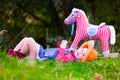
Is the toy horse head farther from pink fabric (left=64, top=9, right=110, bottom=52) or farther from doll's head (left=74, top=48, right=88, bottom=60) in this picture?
doll's head (left=74, top=48, right=88, bottom=60)

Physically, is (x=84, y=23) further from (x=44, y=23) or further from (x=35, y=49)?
(x=44, y=23)

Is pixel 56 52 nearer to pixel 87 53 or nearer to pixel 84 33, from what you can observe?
pixel 87 53

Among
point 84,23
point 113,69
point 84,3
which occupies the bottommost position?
point 113,69

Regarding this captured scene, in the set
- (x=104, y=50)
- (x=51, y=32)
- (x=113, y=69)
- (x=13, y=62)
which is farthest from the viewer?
(x=51, y=32)

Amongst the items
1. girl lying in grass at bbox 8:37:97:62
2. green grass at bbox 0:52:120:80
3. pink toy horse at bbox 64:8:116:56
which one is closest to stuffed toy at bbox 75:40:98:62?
girl lying in grass at bbox 8:37:97:62

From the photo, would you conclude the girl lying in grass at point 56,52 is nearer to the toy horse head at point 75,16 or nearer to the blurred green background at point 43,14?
the toy horse head at point 75,16

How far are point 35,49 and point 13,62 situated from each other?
291 cm

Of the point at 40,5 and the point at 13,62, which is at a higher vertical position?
the point at 40,5

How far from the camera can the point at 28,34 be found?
12.4 metres

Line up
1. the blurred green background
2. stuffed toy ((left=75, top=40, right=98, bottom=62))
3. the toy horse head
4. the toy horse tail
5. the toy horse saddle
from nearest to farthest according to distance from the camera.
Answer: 1. stuffed toy ((left=75, top=40, right=98, bottom=62))
2. the toy horse tail
3. the toy horse saddle
4. the toy horse head
5. the blurred green background

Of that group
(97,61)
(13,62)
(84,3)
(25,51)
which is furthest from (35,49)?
(84,3)

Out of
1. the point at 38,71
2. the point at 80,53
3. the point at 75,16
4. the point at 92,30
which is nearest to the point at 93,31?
the point at 92,30

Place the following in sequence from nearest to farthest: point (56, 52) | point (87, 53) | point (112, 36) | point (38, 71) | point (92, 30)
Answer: point (38, 71), point (87, 53), point (56, 52), point (112, 36), point (92, 30)

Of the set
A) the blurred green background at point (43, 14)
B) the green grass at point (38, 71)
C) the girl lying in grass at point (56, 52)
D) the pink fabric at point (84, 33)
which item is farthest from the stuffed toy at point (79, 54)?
the blurred green background at point (43, 14)
